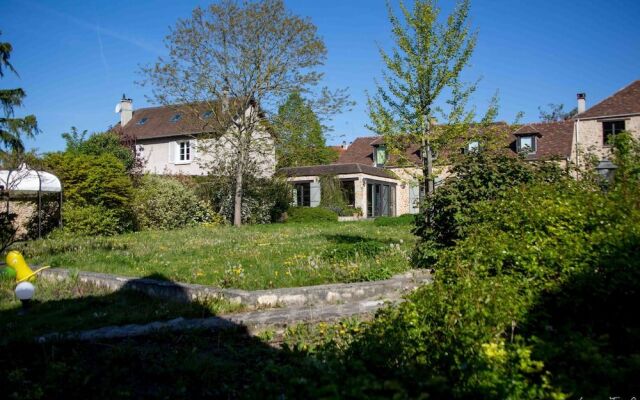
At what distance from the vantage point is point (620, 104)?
1133 inches

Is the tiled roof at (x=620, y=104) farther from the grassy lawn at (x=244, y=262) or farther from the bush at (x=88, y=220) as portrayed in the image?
the bush at (x=88, y=220)

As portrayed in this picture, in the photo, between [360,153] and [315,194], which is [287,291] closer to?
[315,194]

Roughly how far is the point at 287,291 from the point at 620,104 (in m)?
31.1

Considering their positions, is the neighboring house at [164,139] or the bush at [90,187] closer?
the bush at [90,187]

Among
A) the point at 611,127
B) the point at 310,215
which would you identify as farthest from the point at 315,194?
the point at 611,127

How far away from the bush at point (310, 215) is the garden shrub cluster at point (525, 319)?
61.9 ft

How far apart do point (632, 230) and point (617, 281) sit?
107cm

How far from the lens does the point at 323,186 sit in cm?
2883

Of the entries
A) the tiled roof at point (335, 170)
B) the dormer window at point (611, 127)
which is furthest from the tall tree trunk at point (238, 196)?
the dormer window at point (611, 127)

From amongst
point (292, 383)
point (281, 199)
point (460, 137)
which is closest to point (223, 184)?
→ point (281, 199)

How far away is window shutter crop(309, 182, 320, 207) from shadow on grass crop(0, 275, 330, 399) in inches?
929

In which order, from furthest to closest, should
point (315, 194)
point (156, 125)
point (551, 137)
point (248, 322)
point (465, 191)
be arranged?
1. point (156, 125)
2. point (551, 137)
3. point (315, 194)
4. point (465, 191)
5. point (248, 322)

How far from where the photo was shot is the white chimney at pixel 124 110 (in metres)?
35.8

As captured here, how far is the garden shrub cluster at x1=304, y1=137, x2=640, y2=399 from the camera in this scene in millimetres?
2656
